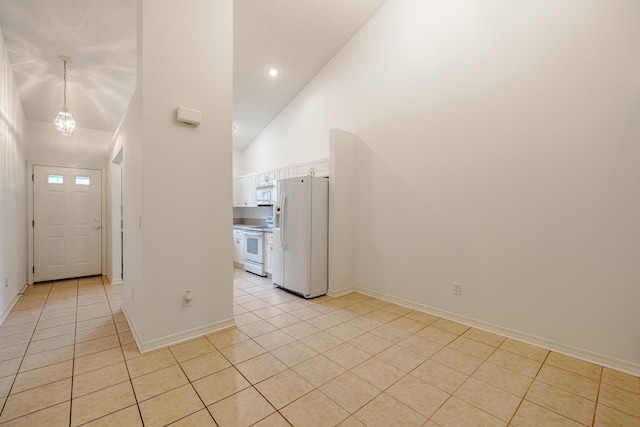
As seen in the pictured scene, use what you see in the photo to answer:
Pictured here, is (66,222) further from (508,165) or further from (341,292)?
(508,165)

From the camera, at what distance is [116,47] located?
3.41m

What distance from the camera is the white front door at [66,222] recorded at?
475cm

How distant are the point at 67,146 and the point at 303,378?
18.9 feet

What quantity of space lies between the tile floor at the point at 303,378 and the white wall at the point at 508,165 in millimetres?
493

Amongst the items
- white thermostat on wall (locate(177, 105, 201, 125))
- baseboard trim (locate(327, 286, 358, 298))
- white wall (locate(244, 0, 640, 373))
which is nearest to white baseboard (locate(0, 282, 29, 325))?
white thermostat on wall (locate(177, 105, 201, 125))

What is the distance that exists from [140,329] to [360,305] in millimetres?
2473

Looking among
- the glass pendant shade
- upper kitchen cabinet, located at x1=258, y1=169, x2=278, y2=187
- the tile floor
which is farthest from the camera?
upper kitchen cabinet, located at x1=258, y1=169, x2=278, y2=187

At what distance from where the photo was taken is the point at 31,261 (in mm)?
4645

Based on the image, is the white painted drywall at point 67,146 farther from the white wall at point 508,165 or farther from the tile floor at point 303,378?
the white wall at point 508,165

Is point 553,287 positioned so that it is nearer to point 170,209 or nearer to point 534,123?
point 534,123

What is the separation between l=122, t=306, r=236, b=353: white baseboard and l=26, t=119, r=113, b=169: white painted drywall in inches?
144

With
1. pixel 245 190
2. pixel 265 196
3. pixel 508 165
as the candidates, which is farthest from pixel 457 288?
pixel 245 190

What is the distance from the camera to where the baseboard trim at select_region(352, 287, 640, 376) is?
222 cm

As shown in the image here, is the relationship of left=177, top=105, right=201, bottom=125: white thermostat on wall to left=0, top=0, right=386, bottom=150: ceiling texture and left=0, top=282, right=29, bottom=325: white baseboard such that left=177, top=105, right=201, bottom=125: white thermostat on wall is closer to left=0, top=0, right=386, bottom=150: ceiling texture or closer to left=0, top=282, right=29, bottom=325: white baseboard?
left=0, top=0, right=386, bottom=150: ceiling texture
